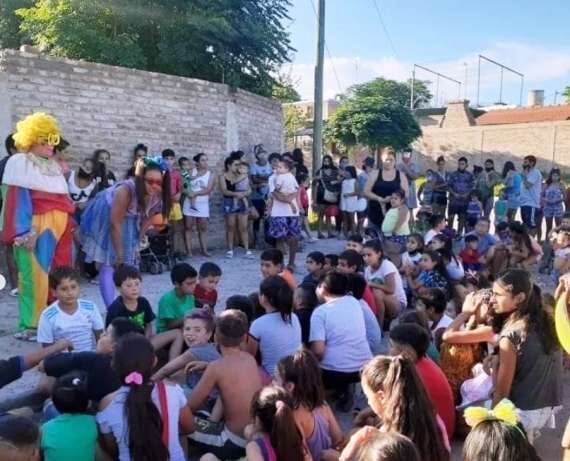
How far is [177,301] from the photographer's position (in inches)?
189

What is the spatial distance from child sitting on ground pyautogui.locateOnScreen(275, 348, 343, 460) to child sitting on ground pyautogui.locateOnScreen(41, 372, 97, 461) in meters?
0.93

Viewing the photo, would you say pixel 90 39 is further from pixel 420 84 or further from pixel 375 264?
pixel 420 84

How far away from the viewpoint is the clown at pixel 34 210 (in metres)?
4.96

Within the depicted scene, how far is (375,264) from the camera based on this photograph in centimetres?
582

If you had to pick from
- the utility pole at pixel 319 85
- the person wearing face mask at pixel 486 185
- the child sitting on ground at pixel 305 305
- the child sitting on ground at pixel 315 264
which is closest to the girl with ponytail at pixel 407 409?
the child sitting on ground at pixel 305 305

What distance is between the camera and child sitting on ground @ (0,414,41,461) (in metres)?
2.25

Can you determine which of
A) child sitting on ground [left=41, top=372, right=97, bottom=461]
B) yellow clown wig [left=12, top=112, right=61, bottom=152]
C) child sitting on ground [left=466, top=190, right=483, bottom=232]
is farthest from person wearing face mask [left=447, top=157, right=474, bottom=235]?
child sitting on ground [left=41, top=372, right=97, bottom=461]

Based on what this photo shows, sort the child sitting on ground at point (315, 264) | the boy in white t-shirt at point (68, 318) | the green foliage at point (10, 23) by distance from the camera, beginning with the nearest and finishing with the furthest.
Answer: the boy in white t-shirt at point (68, 318), the child sitting on ground at point (315, 264), the green foliage at point (10, 23)

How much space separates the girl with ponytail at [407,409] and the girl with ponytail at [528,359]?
3.01 feet

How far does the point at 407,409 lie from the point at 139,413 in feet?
3.85

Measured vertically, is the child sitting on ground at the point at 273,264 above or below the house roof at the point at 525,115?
below

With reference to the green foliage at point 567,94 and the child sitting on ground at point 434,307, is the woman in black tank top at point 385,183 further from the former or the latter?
the green foliage at point 567,94

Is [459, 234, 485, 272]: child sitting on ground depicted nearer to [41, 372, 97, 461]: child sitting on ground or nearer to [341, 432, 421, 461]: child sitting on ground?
[41, 372, 97, 461]: child sitting on ground

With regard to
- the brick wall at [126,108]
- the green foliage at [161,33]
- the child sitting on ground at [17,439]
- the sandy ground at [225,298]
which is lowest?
the sandy ground at [225,298]
